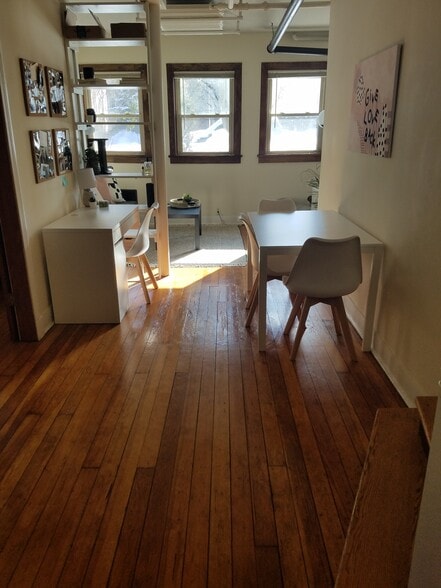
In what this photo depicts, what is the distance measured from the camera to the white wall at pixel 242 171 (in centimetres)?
624

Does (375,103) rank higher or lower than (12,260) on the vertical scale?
higher

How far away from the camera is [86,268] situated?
10.8 feet

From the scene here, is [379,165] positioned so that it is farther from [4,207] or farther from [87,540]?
[87,540]

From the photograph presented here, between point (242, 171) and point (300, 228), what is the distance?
387 centimetres

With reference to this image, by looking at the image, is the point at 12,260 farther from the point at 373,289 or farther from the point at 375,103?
the point at 375,103

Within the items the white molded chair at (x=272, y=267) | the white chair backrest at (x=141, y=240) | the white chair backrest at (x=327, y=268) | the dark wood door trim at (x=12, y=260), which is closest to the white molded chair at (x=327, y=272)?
the white chair backrest at (x=327, y=268)

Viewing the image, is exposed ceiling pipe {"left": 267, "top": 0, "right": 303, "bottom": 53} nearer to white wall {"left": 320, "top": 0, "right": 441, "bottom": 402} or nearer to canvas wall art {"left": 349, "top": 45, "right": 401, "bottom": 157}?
white wall {"left": 320, "top": 0, "right": 441, "bottom": 402}

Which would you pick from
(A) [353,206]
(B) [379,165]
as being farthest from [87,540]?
(A) [353,206]

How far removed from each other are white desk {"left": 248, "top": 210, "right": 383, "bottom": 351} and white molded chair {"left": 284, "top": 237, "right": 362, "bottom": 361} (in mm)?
157

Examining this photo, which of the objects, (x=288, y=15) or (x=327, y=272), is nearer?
(x=327, y=272)

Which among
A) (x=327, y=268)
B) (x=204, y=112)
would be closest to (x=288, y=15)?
(x=327, y=268)

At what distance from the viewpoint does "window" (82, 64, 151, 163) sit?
628 centimetres

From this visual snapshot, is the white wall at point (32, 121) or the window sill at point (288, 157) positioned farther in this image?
the window sill at point (288, 157)

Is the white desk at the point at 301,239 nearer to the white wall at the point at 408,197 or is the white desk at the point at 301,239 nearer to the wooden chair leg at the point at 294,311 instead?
the white wall at the point at 408,197
